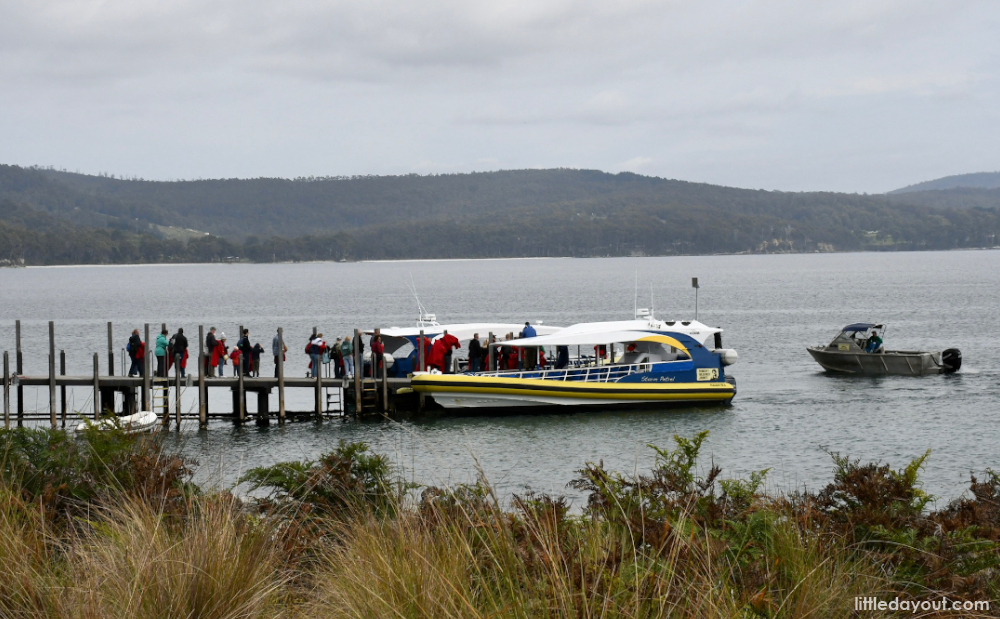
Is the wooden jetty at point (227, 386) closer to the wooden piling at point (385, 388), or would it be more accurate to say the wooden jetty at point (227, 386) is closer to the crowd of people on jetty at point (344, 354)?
the wooden piling at point (385, 388)

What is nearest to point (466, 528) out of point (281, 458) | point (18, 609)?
point (18, 609)

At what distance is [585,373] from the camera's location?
28.8 metres

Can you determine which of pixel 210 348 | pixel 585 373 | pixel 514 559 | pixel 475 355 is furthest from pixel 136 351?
pixel 514 559

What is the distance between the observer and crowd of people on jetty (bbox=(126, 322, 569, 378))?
27656 millimetres

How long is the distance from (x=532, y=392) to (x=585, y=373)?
1993 mm

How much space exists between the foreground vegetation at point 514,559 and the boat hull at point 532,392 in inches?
742

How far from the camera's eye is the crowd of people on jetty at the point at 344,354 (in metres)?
27.7

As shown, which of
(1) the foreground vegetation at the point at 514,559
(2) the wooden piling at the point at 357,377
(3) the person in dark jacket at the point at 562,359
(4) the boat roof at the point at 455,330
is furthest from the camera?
(4) the boat roof at the point at 455,330

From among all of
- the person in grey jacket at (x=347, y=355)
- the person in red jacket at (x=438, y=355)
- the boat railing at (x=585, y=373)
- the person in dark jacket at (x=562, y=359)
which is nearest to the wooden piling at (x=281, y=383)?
the person in grey jacket at (x=347, y=355)

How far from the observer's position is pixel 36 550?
6.07 meters

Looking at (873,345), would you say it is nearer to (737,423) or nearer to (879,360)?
(879,360)

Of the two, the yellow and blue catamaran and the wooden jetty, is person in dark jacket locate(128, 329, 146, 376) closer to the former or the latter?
the wooden jetty

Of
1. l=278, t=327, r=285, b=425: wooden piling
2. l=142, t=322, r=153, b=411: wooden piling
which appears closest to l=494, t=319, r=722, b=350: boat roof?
l=278, t=327, r=285, b=425: wooden piling

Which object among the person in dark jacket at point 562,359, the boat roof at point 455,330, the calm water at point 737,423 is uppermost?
the boat roof at point 455,330
